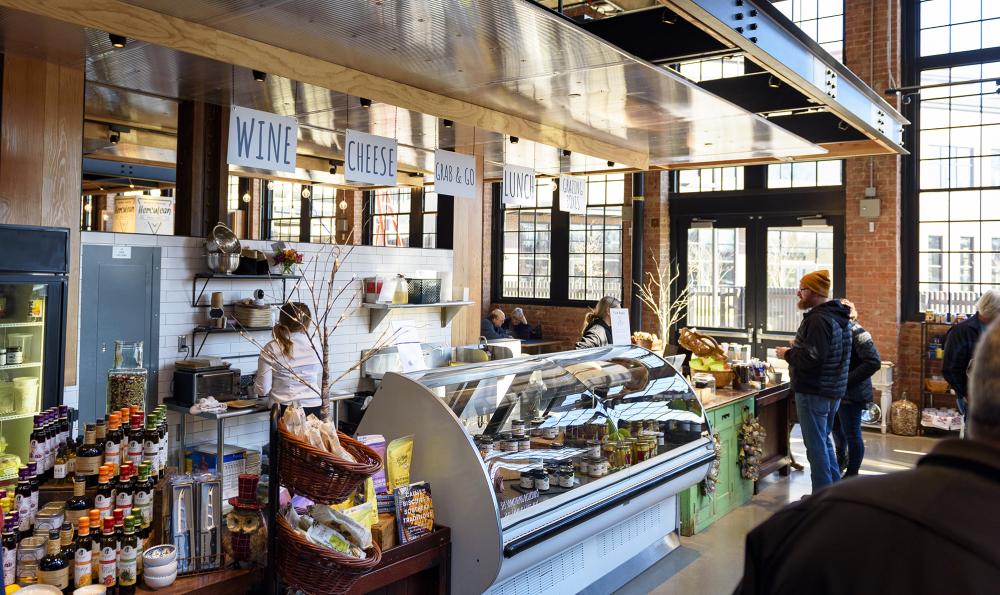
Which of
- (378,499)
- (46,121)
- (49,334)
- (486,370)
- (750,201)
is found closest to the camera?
(378,499)

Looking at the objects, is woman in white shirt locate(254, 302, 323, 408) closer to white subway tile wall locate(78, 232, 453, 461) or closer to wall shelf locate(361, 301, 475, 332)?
white subway tile wall locate(78, 232, 453, 461)

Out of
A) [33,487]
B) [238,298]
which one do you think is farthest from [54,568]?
[238,298]

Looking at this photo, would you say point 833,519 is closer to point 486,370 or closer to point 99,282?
point 486,370

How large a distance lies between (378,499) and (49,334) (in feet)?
8.29

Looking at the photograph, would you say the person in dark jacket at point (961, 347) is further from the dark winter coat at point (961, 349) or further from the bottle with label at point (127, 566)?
the bottle with label at point (127, 566)

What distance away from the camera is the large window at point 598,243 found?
1205 cm

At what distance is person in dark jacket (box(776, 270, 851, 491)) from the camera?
543 centimetres

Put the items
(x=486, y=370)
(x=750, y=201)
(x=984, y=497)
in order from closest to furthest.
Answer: (x=984, y=497) < (x=486, y=370) < (x=750, y=201)

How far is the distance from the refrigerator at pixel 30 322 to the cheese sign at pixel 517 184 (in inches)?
156

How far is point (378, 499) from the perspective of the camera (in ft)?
9.52

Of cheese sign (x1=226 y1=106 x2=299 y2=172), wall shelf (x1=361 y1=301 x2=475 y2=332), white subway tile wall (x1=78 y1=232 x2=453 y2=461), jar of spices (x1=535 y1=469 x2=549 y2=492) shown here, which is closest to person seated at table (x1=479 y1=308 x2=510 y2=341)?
wall shelf (x1=361 y1=301 x2=475 y2=332)

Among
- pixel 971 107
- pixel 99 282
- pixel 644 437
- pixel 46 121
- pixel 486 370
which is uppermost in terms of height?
pixel 971 107

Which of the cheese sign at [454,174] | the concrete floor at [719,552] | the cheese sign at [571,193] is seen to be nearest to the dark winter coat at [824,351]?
the concrete floor at [719,552]

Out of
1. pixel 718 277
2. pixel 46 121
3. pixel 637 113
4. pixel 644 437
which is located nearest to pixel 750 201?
pixel 718 277
